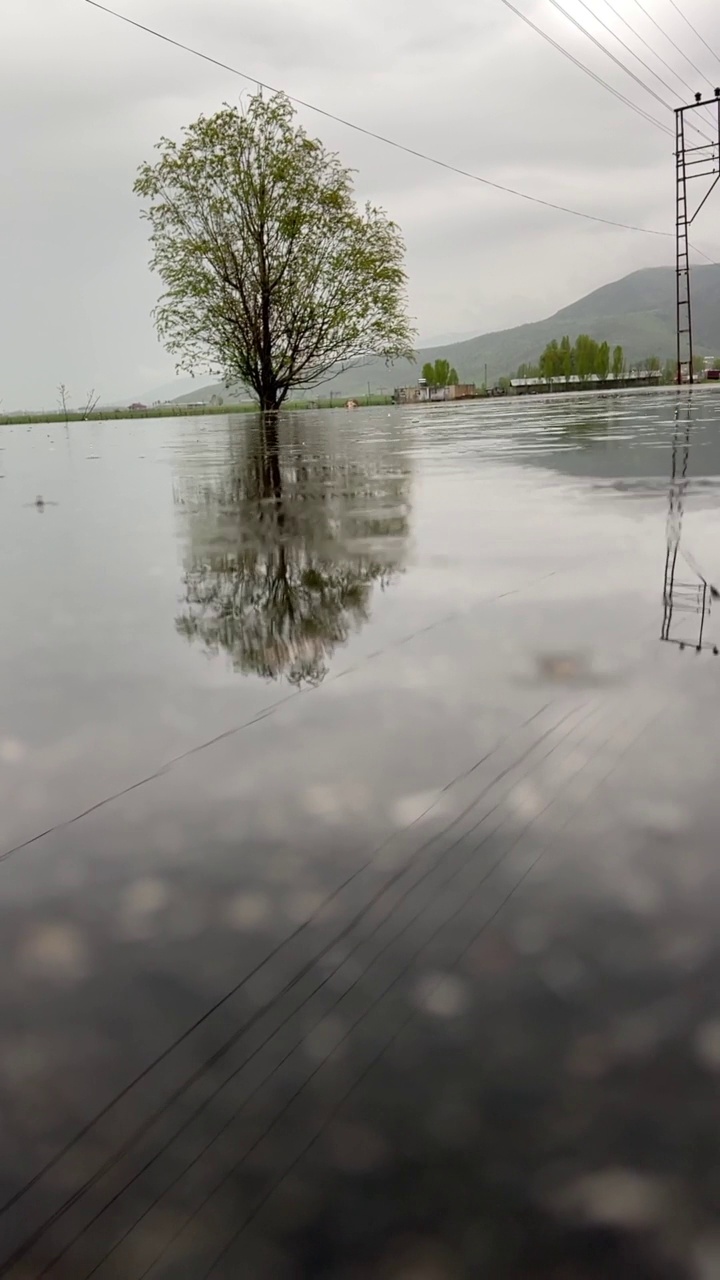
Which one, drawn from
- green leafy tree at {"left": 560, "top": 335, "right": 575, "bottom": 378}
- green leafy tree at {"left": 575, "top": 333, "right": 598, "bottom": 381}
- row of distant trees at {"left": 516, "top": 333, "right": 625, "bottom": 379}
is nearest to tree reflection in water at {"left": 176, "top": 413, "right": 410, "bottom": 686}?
row of distant trees at {"left": 516, "top": 333, "right": 625, "bottom": 379}

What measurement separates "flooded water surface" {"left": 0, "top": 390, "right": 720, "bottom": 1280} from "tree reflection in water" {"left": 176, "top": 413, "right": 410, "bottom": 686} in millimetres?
36

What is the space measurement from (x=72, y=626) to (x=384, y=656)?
1.16m

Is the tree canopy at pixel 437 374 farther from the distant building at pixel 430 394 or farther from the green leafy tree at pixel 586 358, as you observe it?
the green leafy tree at pixel 586 358

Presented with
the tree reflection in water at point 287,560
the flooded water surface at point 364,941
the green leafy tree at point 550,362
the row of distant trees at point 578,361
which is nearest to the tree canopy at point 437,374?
the row of distant trees at point 578,361

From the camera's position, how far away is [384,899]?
4.59ft

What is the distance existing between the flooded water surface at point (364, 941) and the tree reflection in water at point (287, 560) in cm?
4

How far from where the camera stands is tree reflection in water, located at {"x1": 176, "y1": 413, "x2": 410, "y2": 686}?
114 inches

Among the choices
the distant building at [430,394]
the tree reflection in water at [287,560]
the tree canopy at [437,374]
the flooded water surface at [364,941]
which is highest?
the tree canopy at [437,374]

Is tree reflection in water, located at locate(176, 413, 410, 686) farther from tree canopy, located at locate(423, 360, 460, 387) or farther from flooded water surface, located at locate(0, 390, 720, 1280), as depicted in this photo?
tree canopy, located at locate(423, 360, 460, 387)

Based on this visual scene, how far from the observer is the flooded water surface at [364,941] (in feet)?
2.87

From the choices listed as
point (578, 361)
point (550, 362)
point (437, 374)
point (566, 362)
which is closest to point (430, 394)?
point (437, 374)

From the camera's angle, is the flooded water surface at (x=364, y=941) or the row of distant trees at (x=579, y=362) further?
the row of distant trees at (x=579, y=362)

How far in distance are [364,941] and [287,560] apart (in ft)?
9.90

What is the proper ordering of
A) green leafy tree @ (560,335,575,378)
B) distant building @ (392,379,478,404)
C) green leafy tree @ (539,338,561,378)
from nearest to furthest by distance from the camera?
distant building @ (392,379,478,404), green leafy tree @ (539,338,561,378), green leafy tree @ (560,335,575,378)
